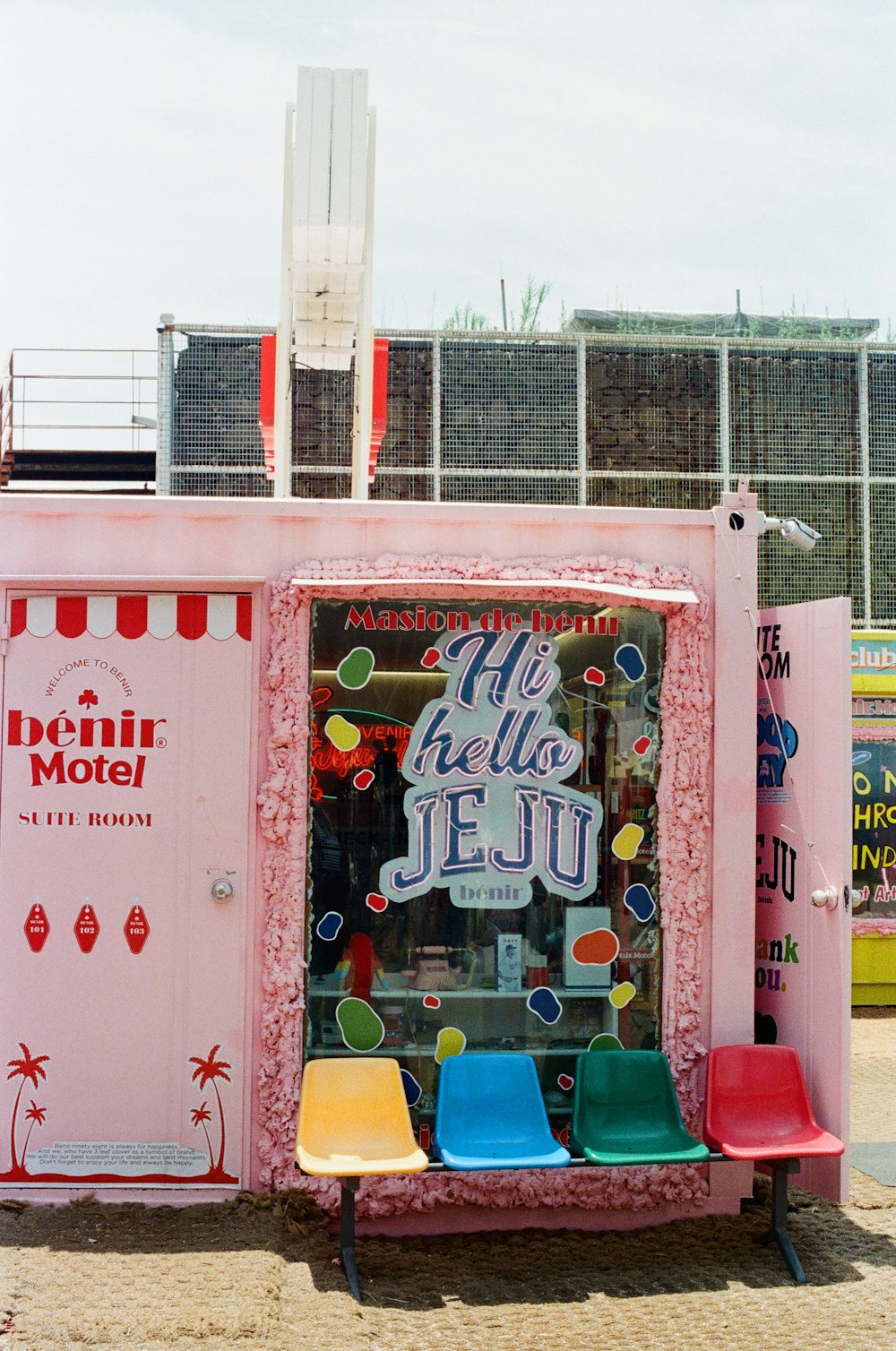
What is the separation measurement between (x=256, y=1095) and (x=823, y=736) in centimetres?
289

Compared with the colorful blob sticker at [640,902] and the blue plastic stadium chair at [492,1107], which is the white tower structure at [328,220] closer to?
the colorful blob sticker at [640,902]

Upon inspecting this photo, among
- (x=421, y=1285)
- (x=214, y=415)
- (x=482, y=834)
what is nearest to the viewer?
(x=421, y=1285)

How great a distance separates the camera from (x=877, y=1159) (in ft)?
21.8

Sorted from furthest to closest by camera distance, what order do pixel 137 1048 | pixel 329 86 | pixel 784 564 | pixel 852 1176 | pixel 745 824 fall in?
pixel 784 564
pixel 329 86
pixel 852 1176
pixel 745 824
pixel 137 1048

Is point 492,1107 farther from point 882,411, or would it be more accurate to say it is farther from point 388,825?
point 882,411

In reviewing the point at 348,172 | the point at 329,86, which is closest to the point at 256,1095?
the point at 348,172

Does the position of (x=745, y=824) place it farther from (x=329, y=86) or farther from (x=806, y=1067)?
(x=329, y=86)

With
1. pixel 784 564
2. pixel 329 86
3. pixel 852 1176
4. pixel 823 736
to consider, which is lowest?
pixel 852 1176

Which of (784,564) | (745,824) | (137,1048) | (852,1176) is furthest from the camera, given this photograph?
(784,564)

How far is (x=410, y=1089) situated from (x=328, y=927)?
79 centimetres

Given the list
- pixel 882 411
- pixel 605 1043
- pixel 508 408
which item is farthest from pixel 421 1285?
pixel 882 411

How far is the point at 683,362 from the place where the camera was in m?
15.9

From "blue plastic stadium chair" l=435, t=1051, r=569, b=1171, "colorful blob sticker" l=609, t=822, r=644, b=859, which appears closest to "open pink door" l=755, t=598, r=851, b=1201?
"colorful blob sticker" l=609, t=822, r=644, b=859

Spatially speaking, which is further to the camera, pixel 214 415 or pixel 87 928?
pixel 214 415
